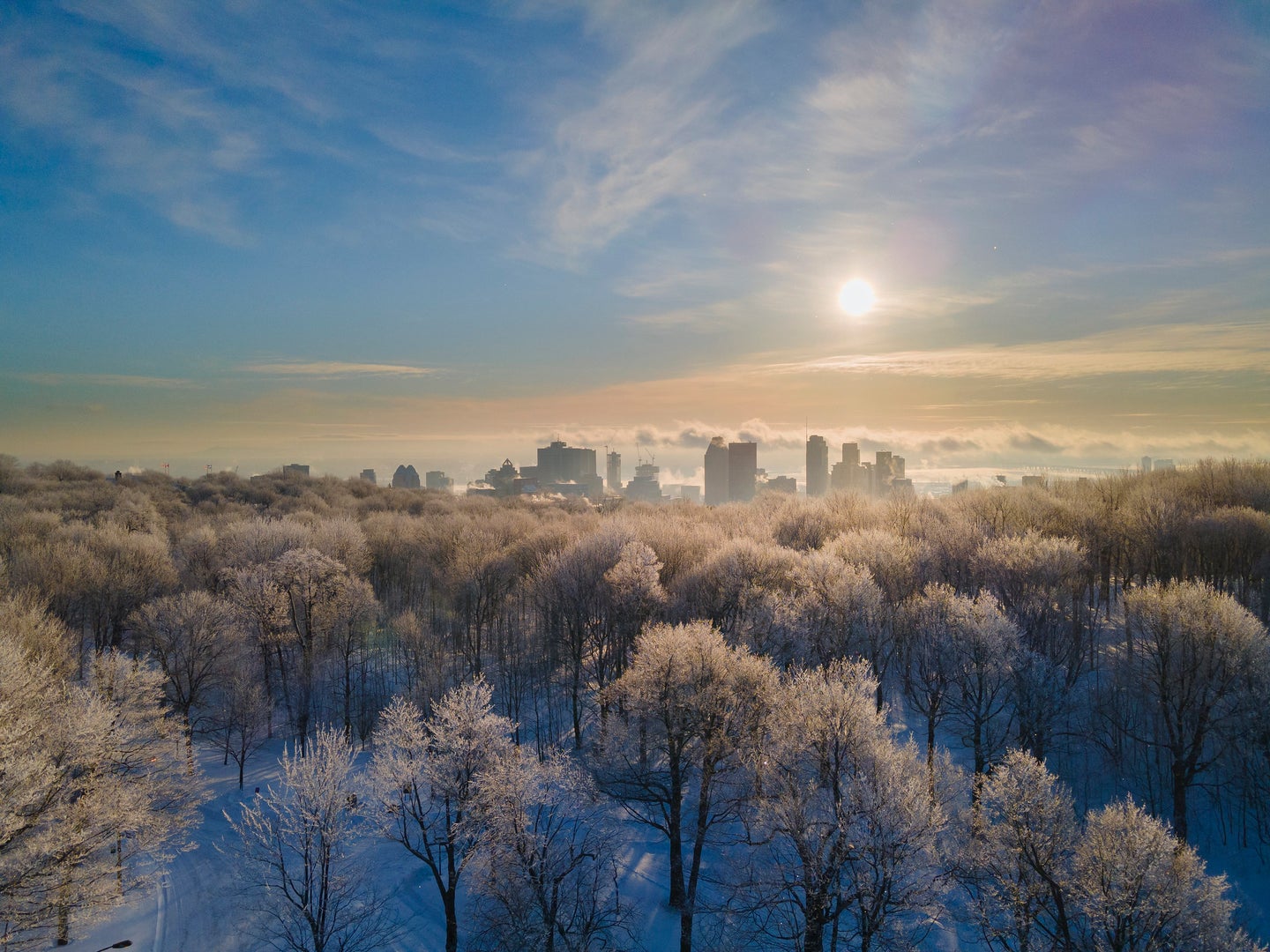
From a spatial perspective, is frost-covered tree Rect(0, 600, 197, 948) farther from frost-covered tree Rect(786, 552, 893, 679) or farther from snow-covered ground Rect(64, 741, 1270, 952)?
frost-covered tree Rect(786, 552, 893, 679)

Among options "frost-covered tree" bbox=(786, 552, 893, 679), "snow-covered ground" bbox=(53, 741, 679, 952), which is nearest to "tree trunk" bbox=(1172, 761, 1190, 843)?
"frost-covered tree" bbox=(786, 552, 893, 679)

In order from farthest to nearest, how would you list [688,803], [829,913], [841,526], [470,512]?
[470,512]
[841,526]
[688,803]
[829,913]

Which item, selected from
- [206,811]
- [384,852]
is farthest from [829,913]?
[206,811]

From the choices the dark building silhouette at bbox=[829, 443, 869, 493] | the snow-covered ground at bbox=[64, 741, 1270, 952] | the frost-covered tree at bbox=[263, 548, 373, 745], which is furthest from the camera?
the dark building silhouette at bbox=[829, 443, 869, 493]

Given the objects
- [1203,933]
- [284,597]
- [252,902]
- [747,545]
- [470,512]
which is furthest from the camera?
[470,512]

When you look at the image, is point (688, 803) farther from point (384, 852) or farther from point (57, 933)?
point (57, 933)

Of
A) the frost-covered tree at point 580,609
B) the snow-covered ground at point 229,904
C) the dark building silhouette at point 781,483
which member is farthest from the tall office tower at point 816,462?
the snow-covered ground at point 229,904
